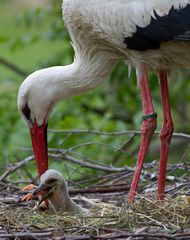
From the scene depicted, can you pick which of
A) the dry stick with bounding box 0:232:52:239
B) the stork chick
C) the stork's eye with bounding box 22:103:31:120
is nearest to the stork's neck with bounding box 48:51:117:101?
the stork's eye with bounding box 22:103:31:120

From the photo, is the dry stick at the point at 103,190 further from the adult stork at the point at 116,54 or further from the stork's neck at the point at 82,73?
the stork's neck at the point at 82,73

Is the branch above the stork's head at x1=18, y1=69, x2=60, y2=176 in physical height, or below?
below

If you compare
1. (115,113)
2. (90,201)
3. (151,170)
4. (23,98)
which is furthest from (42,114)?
(115,113)

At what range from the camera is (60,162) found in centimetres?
977

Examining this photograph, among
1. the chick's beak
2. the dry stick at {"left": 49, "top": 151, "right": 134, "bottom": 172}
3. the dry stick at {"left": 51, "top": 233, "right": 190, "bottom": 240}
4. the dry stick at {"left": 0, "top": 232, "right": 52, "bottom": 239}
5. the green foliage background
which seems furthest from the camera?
the green foliage background

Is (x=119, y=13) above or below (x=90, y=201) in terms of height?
above

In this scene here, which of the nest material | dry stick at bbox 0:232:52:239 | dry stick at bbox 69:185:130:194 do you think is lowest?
dry stick at bbox 69:185:130:194

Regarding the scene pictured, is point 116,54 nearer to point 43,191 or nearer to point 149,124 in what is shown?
point 149,124

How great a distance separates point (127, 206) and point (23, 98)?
137 centimetres

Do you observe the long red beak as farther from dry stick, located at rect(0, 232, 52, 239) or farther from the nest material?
dry stick, located at rect(0, 232, 52, 239)

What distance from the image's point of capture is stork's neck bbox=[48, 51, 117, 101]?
8.41m

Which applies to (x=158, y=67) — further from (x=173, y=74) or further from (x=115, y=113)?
(x=115, y=113)

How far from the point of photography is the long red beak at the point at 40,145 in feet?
28.0

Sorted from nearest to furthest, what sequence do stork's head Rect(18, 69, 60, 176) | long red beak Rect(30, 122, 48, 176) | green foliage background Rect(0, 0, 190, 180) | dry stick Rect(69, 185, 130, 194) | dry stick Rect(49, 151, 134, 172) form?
stork's head Rect(18, 69, 60, 176) < long red beak Rect(30, 122, 48, 176) < dry stick Rect(69, 185, 130, 194) < dry stick Rect(49, 151, 134, 172) < green foliage background Rect(0, 0, 190, 180)
